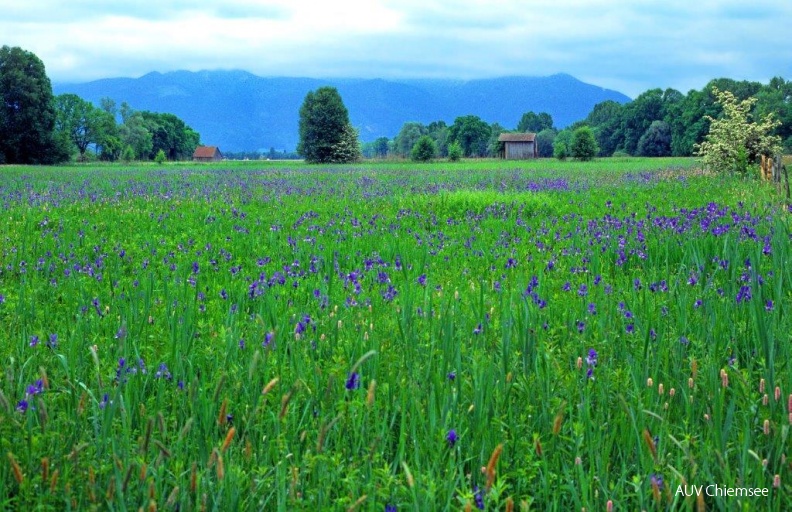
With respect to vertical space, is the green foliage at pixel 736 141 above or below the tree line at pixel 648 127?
below

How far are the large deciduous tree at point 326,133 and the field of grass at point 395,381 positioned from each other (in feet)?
205

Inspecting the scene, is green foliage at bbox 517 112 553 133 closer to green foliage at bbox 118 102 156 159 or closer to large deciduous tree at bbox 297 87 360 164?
green foliage at bbox 118 102 156 159

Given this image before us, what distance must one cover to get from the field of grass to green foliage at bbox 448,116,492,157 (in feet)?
441

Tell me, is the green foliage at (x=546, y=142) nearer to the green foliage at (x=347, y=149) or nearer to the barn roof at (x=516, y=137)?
the barn roof at (x=516, y=137)

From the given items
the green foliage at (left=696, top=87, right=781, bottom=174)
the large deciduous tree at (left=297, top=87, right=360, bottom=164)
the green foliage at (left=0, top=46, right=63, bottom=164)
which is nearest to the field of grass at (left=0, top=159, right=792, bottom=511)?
the green foliage at (left=696, top=87, right=781, bottom=174)

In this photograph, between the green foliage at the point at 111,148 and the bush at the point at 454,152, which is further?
the green foliage at the point at 111,148

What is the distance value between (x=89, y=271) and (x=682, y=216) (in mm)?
7994

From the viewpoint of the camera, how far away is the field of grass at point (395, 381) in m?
2.18

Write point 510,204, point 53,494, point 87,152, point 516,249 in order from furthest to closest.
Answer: point 87,152, point 510,204, point 516,249, point 53,494

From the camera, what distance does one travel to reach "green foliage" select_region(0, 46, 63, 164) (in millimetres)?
62469

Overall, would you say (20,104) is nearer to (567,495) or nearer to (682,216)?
(682,216)

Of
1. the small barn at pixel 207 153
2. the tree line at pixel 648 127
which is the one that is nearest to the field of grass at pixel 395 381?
the tree line at pixel 648 127

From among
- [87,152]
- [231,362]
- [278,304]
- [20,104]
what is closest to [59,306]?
[278,304]

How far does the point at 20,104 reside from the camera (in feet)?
208
